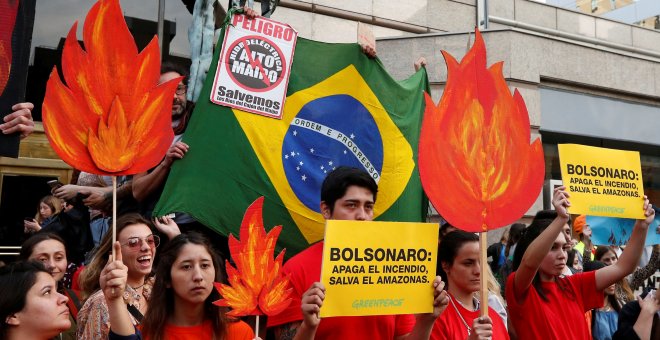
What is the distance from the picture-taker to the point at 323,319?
3.02 m

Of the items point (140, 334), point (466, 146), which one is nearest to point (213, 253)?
point (140, 334)

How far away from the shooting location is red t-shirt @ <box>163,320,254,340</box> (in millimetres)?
2959

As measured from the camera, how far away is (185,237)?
126 inches

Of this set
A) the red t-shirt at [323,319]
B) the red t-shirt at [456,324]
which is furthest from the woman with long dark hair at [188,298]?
the red t-shirt at [456,324]

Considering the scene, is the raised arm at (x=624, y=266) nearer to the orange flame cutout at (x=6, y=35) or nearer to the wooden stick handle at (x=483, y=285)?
the wooden stick handle at (x=483, y=285)

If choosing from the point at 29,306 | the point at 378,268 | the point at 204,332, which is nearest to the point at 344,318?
the point at 378,268

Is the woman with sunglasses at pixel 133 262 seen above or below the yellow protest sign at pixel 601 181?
below

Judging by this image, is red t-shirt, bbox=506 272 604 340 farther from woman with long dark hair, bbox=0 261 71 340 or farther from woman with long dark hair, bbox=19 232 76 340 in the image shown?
woman with long dark hair, bbox=19 232 76 340

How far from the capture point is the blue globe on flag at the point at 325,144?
4516mm

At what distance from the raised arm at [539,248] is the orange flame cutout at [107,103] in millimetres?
1874

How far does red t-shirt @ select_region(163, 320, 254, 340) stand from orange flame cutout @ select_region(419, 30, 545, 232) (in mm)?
1005

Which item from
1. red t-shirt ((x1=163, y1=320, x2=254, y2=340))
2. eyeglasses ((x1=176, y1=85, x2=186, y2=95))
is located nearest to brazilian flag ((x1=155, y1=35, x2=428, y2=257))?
eyeglasses ((x1=176, y1=85, x2=186, y2=95))

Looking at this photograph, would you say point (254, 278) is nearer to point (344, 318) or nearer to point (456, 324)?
point (344, 318)

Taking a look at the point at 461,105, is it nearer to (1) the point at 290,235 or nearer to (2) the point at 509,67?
(1) the point at 290,235
